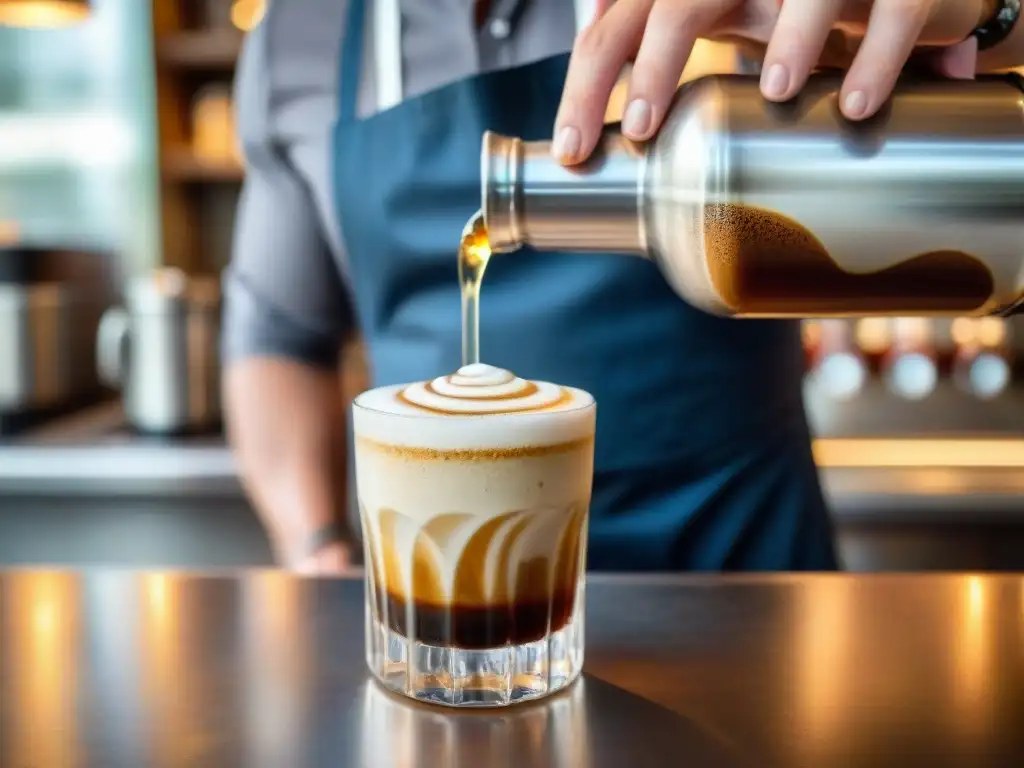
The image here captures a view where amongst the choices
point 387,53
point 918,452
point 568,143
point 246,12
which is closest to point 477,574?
point 568,143

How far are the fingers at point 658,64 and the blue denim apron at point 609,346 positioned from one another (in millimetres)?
410

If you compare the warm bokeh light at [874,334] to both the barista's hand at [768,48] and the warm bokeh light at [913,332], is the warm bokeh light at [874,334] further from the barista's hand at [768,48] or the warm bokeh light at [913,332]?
the barista's hand at [768,48]

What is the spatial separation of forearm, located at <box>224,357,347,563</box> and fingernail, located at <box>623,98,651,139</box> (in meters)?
0.82

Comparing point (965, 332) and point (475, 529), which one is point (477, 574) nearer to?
point (475, 529)

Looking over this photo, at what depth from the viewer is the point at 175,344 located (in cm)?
211

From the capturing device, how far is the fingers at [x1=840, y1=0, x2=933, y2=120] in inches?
25.7

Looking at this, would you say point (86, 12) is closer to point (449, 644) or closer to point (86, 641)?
point (86, 641)

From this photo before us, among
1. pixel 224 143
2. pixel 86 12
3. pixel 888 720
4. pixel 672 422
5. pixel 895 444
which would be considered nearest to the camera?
pixel 888 720

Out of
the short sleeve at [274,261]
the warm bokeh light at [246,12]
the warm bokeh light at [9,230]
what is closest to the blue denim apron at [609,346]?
the short sleeve at [274,261]

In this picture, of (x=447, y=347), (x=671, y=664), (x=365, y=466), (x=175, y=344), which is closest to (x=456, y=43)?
(x=447, y=347)

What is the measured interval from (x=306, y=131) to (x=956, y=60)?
74cm

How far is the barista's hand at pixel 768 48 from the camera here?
657mm

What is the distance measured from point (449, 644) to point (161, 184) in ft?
7.59

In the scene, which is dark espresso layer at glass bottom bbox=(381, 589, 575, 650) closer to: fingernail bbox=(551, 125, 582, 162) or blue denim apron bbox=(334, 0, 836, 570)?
fingernail bbox=(551, 125, 582, 162)
